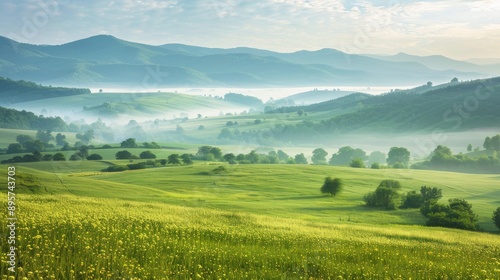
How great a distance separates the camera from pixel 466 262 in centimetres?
2725

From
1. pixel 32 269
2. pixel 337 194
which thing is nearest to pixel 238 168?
pixel 337 194

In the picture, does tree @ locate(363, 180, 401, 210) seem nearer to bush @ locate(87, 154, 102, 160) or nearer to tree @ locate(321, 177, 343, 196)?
tree @ locate(321, 177, 343, 196)

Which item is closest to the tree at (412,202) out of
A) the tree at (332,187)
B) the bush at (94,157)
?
the tree at (332,187)

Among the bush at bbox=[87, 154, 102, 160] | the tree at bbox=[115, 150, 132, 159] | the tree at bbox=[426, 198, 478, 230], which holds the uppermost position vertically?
the tree at bbox=[115, 150, 132, 159]

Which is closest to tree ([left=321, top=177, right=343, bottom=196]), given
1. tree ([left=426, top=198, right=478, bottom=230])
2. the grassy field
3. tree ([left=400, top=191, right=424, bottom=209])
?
tree ([left=400, top=191, right=424, bottom=209])

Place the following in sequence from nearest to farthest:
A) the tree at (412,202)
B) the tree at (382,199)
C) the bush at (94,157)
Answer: the tree at (382,199), the tree at (412,202), the bush at (94,157)

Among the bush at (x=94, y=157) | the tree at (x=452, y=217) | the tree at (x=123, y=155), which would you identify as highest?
the tree at (x=123, y=155)

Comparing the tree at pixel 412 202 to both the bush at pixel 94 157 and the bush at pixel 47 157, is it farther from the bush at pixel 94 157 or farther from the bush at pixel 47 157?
the bush at pixel 47 157

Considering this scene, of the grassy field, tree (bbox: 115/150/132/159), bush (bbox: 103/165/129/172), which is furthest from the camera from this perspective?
tree (bbox: 115/150/132/159)

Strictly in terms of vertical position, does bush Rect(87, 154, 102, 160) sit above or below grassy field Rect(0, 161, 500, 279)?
below

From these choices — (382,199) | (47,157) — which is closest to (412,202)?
(382,199)

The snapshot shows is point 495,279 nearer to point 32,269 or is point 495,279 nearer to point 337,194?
point 32,269

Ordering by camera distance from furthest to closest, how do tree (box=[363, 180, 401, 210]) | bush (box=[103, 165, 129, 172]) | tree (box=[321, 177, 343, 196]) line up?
bush (box=[103, 165, 129, 172]) < tree (box=[321, 177, 343, 196]) < tree (box=[363, 180, 401, 210])

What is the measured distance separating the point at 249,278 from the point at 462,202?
69835 millimetres
